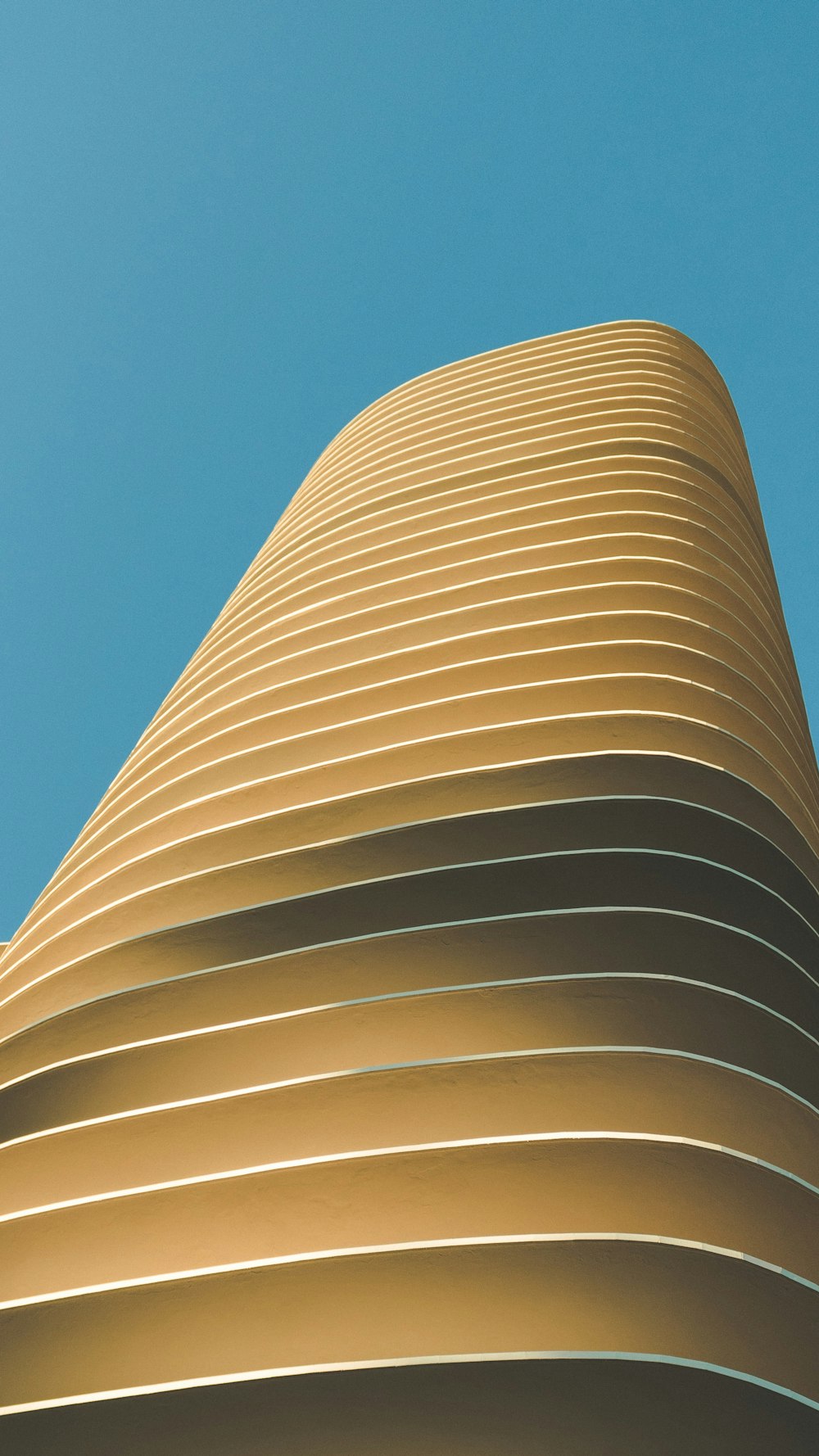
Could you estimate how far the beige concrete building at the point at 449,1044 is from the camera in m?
2.00

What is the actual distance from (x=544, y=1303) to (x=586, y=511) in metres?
3.59

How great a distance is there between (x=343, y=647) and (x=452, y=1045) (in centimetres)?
233

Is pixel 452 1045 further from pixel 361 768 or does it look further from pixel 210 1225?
pixel 361 768

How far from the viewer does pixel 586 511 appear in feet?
16.5

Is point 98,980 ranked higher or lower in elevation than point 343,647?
lower

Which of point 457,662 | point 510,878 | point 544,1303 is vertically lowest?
point 544,1303

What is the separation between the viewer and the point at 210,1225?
2.34m

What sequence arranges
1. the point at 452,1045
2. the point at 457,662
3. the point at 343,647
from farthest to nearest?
the point at 343,647
the point at 457,662
the point at 452,1045

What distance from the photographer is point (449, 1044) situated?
2660 millimetres

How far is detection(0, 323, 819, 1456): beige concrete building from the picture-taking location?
2.00 meters

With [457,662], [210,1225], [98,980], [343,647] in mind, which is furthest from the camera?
[343,647]

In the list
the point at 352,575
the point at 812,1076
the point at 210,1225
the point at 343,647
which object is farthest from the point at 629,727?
the point at 352,575

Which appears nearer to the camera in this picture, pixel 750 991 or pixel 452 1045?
pixel 452 1045

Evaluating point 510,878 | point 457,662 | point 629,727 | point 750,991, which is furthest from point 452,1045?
point 457,662
